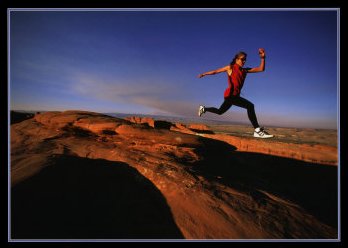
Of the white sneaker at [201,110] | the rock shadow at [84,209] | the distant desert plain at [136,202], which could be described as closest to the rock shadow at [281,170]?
the distant desert plain at [136,202]

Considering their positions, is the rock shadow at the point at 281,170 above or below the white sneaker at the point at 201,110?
below

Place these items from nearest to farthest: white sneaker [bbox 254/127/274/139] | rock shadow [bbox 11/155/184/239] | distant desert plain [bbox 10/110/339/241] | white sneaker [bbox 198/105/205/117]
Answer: white sneaker [bbox 254/127/274/139], white sneaker [bbox 198/105/205/117], rock shadow [bbox 11/155/184/239], distant desert plain [bbox 10/110/339/241]

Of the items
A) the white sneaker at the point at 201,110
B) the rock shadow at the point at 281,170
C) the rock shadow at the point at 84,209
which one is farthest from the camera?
the rock shadow at the point at 281,170

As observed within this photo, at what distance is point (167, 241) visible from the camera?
488 centimetres

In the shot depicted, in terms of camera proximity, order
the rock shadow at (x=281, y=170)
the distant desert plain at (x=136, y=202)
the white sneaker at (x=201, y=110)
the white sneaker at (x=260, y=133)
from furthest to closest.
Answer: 1. the rock shadow at (x=281, y=170)
2. the distant desert plain at (x=136, y=202)
3. the white sneaker at (x=201, y=110)
4. the white sneaker at (x=260, y=133)

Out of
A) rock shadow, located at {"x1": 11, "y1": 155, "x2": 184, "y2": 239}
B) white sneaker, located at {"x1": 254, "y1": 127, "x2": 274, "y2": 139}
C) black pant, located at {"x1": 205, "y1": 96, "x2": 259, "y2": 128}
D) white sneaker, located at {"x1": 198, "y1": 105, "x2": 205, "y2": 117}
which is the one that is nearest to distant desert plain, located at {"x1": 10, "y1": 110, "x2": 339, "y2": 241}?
rock shadow, located at {"x1": 11, "y1": 155, "x2": 184, "y2": 239}

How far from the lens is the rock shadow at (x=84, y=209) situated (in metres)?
4.55

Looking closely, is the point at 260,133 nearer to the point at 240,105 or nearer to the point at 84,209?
the point at 240,105

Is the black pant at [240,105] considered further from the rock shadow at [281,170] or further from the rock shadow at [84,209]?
the rock shadow at [281,170]

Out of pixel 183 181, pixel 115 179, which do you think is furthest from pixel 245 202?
pixel 115 179

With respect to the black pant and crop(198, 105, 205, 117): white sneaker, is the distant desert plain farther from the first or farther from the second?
crop(198, 105, 205, 117): white sneaker

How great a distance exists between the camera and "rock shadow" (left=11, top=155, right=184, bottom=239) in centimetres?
455

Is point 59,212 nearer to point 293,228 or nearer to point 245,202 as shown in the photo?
point 245,202

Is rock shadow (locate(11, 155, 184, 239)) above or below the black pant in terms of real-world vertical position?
below
